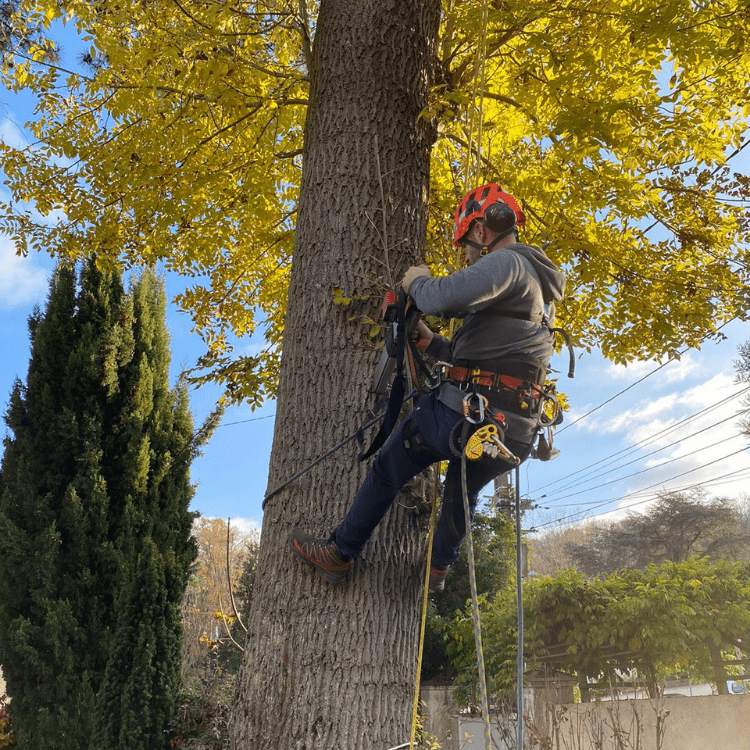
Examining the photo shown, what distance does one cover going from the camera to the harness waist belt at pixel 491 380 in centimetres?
267

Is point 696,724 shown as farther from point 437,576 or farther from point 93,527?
point 93,527

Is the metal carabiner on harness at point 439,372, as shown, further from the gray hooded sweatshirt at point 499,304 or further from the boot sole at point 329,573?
the boot sole at point 329,573

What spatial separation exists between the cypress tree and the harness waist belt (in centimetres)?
513

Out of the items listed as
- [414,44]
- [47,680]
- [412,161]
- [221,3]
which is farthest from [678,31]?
[47,680]

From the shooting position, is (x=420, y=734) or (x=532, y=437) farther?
(x=420, y=734)

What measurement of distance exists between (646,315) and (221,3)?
4.54 meters

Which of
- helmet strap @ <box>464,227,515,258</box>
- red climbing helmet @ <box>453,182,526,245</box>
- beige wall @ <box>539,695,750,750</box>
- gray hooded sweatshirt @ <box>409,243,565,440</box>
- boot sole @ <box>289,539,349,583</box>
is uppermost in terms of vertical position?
red climbing helmet @ <box>453,182,526,245</box>

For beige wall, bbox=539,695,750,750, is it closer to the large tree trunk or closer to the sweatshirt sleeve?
the large tree trunk

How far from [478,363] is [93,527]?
18.4ft

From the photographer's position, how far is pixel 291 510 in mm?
3188

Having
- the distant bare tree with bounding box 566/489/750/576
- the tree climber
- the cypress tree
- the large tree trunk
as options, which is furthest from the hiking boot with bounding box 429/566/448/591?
the distant bare tree with bounding box 566/489/750/576

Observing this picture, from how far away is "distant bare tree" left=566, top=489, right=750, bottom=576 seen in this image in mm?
28984

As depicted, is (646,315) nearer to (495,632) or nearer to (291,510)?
(291,510)

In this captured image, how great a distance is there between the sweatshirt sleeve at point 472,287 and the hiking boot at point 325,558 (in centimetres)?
108
